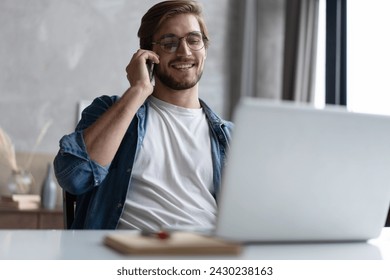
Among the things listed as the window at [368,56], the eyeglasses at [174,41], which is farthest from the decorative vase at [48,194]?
the eyeglasses at [174,41]

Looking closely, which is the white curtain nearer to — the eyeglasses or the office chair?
the eyeglasses

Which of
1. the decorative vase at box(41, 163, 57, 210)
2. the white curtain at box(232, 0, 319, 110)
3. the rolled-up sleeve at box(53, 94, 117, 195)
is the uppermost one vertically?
the white curtain at box(232, 0, 319, 110)

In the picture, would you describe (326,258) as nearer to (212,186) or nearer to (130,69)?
(212,186)

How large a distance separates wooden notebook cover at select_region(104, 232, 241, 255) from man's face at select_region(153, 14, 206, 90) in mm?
1152

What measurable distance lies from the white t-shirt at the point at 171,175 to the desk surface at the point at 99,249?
529 mm

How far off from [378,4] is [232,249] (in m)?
3.76

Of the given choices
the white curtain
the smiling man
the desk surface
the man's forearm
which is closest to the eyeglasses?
the smiling man

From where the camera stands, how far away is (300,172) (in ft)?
3.45

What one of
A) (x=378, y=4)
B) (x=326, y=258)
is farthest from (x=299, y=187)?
(x=378, y=4)

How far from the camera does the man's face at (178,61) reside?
2.13 m

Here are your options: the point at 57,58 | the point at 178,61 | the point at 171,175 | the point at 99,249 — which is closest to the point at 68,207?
the point at 171,175

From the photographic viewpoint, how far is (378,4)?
4.35 metres

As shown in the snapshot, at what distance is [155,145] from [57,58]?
317cm

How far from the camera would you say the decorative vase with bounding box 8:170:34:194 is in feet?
14.9
